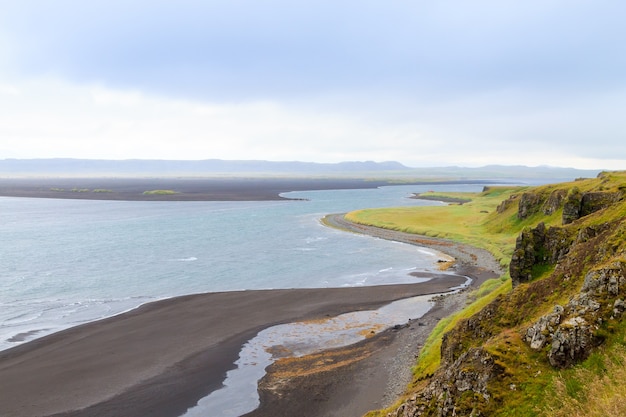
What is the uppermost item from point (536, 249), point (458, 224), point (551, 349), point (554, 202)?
point (554, 202)

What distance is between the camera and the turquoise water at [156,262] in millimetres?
50875

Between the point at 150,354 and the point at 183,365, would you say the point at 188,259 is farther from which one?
the point at 183,365

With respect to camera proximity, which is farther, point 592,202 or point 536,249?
point 592,202

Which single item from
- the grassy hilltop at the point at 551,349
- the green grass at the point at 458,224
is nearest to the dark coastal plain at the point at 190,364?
the grassy hilltop at the point at 551,349

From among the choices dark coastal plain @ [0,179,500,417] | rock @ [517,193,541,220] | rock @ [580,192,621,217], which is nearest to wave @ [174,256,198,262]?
dark coastal plain @ [0,179,500,417]

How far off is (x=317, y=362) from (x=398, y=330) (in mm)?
9800

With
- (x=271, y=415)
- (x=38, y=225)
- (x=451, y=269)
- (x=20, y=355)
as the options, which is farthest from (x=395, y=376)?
(x=38, y=225)

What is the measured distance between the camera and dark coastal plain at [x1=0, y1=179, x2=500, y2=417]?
27.7m

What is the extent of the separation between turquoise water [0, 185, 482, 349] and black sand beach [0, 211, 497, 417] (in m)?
6.15

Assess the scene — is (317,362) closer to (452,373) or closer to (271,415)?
(271,415)

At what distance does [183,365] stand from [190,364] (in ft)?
1.68

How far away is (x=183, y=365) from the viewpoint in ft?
110

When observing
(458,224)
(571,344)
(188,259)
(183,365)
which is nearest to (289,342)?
(183,365)

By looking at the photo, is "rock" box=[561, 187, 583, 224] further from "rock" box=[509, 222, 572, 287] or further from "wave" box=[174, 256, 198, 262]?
"wave" box=[174, 256, 198, 262]
